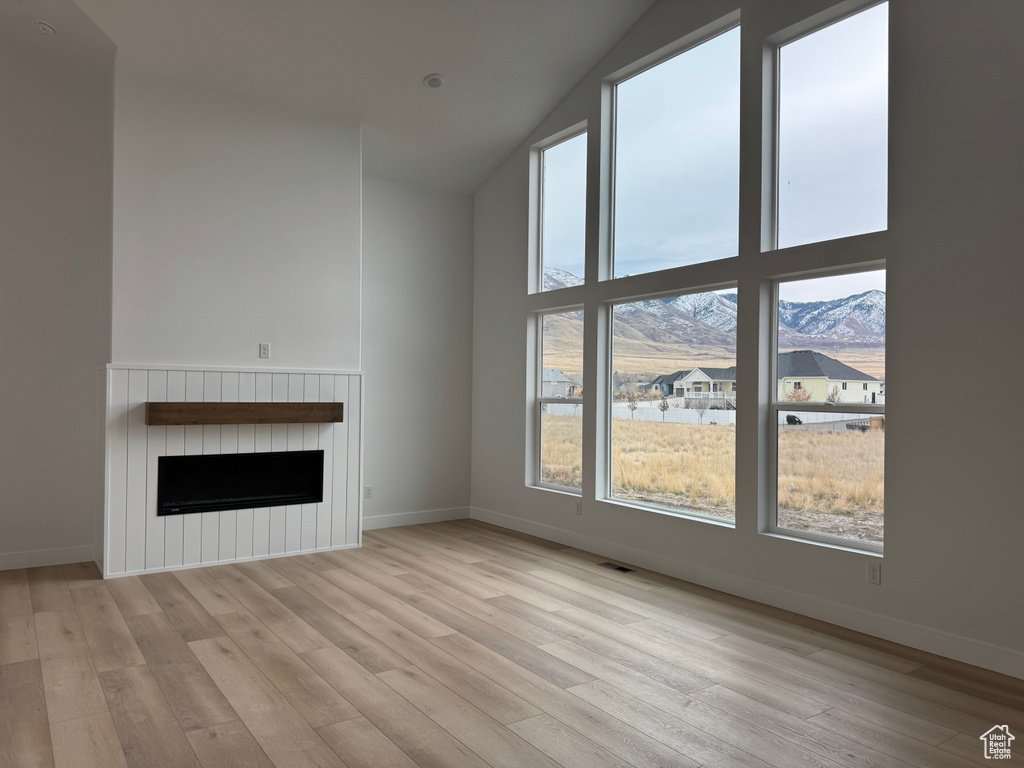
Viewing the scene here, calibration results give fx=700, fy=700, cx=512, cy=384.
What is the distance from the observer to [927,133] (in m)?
3.26

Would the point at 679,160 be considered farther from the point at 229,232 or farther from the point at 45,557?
the point at 45,557

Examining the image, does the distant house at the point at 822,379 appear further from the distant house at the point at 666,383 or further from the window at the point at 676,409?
the distant house at the point at 666,383

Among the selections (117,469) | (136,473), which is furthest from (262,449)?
(117,469)

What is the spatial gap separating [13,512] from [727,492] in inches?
182

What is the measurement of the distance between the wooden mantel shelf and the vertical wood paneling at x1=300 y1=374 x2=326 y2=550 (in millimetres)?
98

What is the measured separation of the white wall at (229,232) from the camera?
4492 mm

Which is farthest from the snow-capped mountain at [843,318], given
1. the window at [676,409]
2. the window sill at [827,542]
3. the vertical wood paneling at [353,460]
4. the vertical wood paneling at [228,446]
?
the vertical wood paneling at [228,446]

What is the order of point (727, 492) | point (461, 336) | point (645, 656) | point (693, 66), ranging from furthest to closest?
point (461, 336), point (693, 66), point (727, 492), point (645, 656)

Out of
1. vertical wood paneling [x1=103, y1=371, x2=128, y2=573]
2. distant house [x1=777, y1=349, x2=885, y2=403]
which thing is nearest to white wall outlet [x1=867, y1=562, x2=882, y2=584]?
distant house [x1=777, y1=349, x2=885, y2=403]

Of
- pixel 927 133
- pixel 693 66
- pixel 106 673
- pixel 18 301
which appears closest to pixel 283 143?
pixel 18 301

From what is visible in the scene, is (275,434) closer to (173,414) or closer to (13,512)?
(173,414)

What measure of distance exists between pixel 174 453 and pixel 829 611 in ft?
13.2

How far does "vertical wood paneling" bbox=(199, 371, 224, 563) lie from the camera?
4668mm

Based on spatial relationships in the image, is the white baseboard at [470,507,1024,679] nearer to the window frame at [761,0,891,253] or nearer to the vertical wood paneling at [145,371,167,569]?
the window frame at [761,0,891,253]
